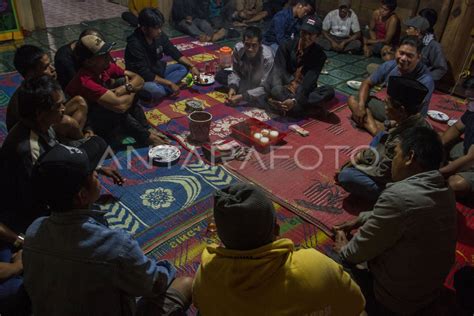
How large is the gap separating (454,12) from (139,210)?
5.72 metres

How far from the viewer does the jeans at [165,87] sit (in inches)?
192

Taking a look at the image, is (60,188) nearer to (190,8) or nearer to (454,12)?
(454,12)

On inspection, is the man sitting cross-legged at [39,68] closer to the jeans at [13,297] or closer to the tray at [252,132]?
the jeans at [13,297]

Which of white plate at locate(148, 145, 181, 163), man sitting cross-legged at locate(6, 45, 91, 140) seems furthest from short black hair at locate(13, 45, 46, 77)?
white plate at locate(148, 145, 181, 163)

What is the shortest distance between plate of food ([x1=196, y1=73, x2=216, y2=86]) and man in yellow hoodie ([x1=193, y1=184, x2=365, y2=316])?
165 inches

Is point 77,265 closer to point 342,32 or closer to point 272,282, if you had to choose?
point 272,282

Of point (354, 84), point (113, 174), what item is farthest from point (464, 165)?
point (113, 174)

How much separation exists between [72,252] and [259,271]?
2.55 ft

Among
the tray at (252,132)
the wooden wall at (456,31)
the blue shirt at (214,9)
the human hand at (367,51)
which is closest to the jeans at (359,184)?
the tray at (252,132)

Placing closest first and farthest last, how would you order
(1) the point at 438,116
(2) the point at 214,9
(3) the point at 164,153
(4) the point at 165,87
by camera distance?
(3) the point at 164,153 < (1) the point at 438,116 < (4) the point at 165,87 < (2) the point at 214,9

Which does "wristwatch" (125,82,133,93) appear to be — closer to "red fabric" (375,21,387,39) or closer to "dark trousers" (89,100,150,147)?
"dark trousers" (89,100,150,147)

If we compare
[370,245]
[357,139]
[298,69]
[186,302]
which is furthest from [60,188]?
[298,69]

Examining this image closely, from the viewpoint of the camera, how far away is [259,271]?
1.40 m

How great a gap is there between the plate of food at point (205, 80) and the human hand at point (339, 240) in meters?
3.37
